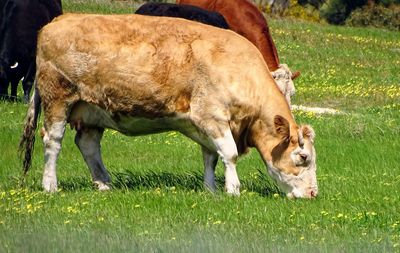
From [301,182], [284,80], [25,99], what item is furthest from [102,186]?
[25,99]

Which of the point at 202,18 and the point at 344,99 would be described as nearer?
the point at 202,18

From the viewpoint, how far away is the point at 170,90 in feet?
48.4

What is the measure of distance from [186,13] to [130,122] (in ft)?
23.2

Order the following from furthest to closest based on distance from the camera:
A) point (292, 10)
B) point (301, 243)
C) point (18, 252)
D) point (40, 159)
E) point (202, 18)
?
point (292, 10)
point (202, 18)
point (40, 159)
point (301, 243)
point (18, 252)

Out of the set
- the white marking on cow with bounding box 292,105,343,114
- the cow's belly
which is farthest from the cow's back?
the white marking on cow with bounding box 292,105,343,114

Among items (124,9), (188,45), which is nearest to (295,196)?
(188,45)

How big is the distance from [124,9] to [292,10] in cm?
2396

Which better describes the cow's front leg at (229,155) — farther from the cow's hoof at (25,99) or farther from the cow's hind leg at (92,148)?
the cow's hoof at (25,99)

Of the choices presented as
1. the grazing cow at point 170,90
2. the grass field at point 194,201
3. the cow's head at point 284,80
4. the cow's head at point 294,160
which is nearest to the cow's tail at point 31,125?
the grazing cow at point 170,90

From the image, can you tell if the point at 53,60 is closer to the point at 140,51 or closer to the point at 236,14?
the point at 140,51

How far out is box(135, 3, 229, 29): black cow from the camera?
21.7 meters

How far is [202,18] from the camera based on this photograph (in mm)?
21609

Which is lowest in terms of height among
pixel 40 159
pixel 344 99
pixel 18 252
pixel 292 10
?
pixel 292 10

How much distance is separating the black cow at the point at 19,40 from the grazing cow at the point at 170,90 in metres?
9.74
